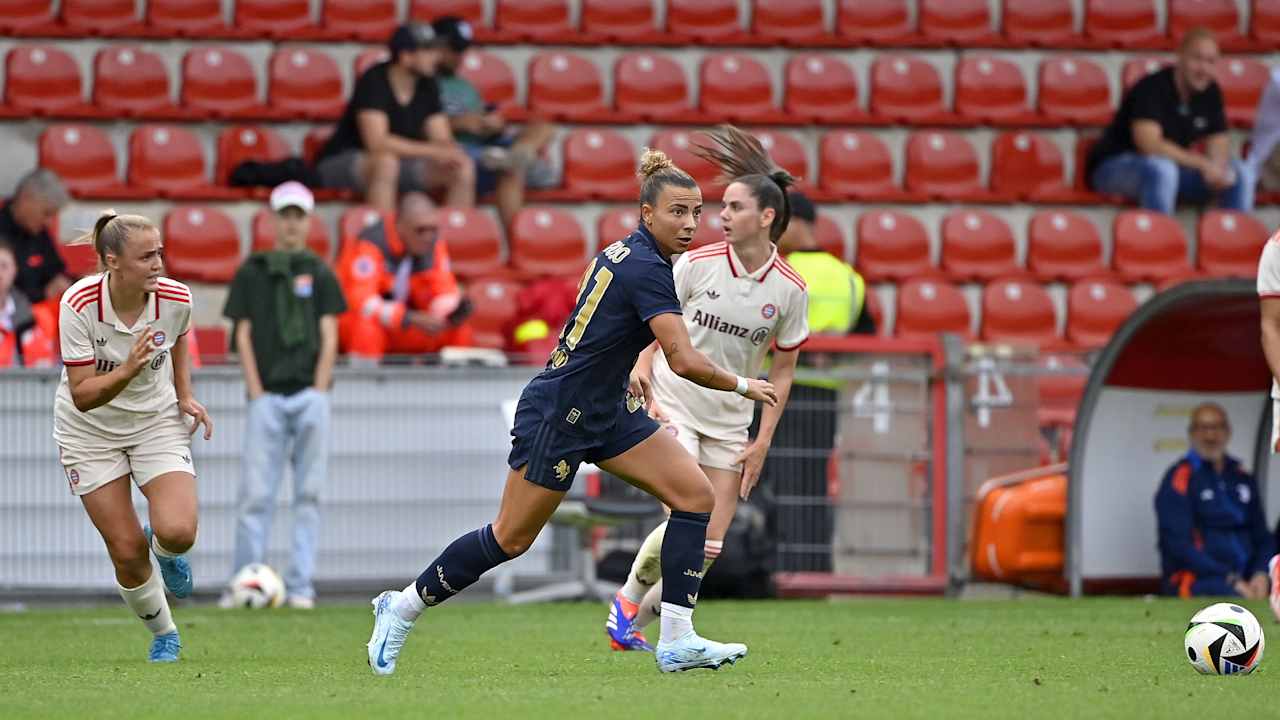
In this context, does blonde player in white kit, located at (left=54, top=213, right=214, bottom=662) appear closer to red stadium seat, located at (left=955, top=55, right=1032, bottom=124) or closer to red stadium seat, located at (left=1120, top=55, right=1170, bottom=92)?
red stadium seat, located at (left=955, top=55, right=1032, bottom=124)

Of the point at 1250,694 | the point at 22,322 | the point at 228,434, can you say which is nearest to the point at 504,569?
the point at 228,434

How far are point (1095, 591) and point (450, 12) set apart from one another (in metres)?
8.99

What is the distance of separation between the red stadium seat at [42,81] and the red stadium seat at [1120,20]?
10.3 m

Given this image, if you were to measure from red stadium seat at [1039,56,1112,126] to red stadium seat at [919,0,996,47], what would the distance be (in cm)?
74

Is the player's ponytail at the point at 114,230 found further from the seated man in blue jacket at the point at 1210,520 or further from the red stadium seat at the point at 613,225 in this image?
the red stadium seat at the point at 613,225

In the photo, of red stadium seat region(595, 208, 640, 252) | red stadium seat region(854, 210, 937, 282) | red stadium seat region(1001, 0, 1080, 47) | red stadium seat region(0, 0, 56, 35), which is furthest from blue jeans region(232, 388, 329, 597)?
red stadium seat region(1001, 0, 1080, 47)

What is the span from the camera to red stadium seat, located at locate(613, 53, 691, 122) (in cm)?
1839

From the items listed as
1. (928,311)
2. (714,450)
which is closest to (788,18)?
(928,311)

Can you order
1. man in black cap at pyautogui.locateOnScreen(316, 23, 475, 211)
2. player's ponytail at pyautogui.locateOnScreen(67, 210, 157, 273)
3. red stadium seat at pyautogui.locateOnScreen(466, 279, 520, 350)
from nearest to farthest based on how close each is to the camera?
player's ponytail at pyautogui.locateOnScreen(67, 210, 157, 273) < red stadium seat at pyautogui.locateOnScreen(466, 279, 520, 350) < man in black cap at pyautogui.locateOnScreen(316, 23, 475, 211)

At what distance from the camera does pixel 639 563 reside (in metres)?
8.52

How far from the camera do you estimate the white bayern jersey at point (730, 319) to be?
8727 millimetres

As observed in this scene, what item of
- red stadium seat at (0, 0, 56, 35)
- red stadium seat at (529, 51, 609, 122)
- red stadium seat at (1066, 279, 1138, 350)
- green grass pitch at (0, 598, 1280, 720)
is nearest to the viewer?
green grass pitch at (0, 598, 1280, 720)

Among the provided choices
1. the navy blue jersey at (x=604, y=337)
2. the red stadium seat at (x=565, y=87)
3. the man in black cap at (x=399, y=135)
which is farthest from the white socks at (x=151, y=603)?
the red stadium seat at (x=565, y=87)

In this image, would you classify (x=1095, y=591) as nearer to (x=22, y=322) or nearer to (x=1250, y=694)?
(x=1250, y=694)
